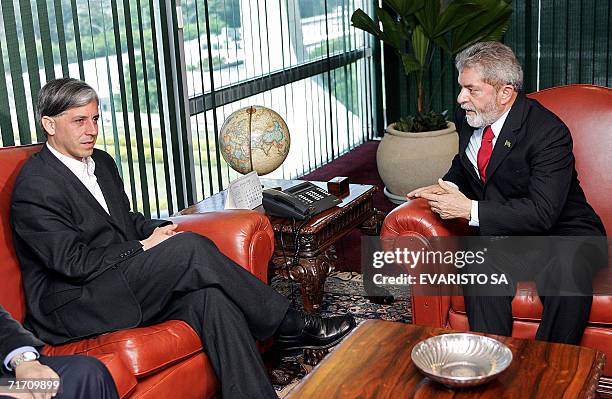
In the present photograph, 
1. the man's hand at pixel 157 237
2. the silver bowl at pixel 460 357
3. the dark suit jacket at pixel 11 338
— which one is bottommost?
the silver bowl at pixel 460 357

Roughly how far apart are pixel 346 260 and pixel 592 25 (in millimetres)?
2935

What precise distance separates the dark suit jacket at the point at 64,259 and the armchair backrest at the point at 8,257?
35 mm

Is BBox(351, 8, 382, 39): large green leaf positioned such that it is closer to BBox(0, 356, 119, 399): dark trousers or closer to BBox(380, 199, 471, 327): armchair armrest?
BBox(380, 199, 471, 327): armchair armrest

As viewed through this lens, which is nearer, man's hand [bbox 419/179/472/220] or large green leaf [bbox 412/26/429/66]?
man's hand [bbox 419/179/472/220]

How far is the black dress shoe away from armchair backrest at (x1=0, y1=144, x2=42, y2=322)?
89 centimetres

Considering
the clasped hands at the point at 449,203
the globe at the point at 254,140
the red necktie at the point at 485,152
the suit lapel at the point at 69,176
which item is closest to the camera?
the suit lapel at the point at 69,176

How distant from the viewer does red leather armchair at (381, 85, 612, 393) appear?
2645 millimetres

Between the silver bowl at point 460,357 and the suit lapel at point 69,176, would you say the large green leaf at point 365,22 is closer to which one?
the suit lapel at point 69,176

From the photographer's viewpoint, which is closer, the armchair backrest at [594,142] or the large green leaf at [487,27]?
the armchair backrest at [594,142]

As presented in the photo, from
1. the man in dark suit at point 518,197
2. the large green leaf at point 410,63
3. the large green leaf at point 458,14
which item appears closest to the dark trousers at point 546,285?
the man in dark suit at point 518,197

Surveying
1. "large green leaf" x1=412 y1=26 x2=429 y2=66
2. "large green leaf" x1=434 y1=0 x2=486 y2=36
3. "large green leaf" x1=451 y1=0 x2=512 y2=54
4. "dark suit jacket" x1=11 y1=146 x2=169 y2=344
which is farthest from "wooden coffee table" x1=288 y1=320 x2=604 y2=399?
"large green leaf" x1=412 y1=26 x2=429 y2=66

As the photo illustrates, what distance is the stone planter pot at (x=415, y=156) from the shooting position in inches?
199

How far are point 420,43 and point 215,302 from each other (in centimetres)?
303

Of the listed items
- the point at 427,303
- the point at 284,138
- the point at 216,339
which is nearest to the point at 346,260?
the point at 284,138
